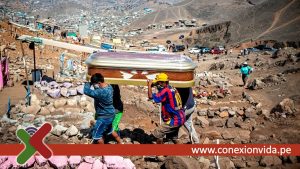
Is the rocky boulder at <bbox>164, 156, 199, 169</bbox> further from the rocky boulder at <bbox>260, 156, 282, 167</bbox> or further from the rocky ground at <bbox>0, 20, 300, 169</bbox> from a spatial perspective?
the rocky boulder at <bbox>260, 156, 282, 167</bbox>

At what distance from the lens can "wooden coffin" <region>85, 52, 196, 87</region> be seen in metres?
6.05

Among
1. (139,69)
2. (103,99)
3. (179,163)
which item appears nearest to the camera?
(179,163)

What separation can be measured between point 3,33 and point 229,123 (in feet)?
64.4

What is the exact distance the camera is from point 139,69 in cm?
616

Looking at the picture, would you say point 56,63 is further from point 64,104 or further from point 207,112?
point 207,112

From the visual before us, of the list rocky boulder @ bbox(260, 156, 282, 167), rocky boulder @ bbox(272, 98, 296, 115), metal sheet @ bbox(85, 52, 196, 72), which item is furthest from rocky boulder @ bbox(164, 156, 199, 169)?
rocky boulder @ bbox(272, 98, 296, 115)

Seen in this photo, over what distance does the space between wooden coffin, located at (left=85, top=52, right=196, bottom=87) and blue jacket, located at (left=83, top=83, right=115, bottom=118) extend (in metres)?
0.68

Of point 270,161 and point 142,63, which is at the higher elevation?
point 142,63

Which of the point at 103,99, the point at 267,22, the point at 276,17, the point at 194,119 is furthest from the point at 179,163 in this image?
the point at 276,17

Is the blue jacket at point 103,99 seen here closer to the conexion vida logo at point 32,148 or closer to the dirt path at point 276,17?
the conexion vida logo at point 32,148

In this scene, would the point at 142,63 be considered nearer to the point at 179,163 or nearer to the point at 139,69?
the point at 139,69

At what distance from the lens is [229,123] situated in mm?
8016

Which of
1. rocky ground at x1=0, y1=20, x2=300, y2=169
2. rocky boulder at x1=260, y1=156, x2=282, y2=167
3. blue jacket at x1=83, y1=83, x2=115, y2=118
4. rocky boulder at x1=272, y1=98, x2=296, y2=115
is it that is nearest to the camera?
blue jacket at x1=83, y1=83, x2=115, y2=118

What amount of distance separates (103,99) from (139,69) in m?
1.02
